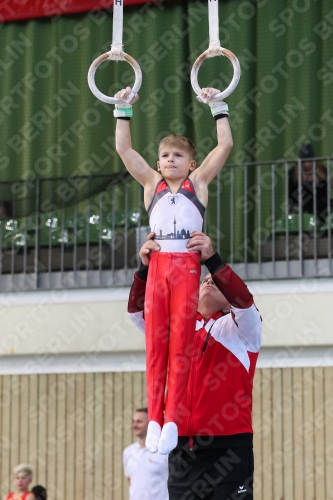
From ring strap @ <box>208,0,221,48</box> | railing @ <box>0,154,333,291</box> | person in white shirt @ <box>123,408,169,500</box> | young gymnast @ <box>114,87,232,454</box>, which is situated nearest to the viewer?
young gymnast @ <box>114,87,232,454</box>

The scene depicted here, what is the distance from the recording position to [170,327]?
3557 millimetres

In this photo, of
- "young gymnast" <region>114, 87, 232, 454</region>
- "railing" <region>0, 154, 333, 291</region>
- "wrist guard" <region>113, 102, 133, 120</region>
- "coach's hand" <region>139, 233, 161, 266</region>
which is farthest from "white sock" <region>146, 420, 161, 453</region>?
"railing" <region>0, 154, 333, 291</region>

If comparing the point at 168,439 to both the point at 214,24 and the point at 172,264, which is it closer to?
the point at 172,264

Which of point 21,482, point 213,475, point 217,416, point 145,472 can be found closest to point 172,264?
point 217,416

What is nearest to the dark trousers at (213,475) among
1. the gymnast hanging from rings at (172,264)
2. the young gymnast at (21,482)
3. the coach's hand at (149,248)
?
the gymnast hanging from rings at (172,264)

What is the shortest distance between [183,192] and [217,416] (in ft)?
2.89

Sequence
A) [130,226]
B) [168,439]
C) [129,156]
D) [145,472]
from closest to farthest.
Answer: [168,439] < [129,156] < [145,472] < [130,226]

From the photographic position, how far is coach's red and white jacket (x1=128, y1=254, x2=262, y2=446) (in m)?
3.79

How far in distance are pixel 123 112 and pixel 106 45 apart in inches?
251

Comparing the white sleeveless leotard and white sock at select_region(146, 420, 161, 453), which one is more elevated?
the white sleeveless leotard

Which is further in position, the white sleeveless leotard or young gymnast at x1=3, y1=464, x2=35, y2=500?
young gymnast at x1=3, y1=464, x2=35, y2=500

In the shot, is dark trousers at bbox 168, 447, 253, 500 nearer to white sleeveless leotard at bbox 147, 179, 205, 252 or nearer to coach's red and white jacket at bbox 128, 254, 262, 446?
coach's red and white jacket at bbox 128, 254, 262, 446

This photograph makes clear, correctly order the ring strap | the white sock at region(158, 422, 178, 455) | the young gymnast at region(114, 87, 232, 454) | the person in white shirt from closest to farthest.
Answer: the white sock at region(158, 422, 178, 455), the young gymnast at region(114, 87, 232, 454), the ring strap, the person in white shirt

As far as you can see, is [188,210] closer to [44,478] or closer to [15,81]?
[44,478]
